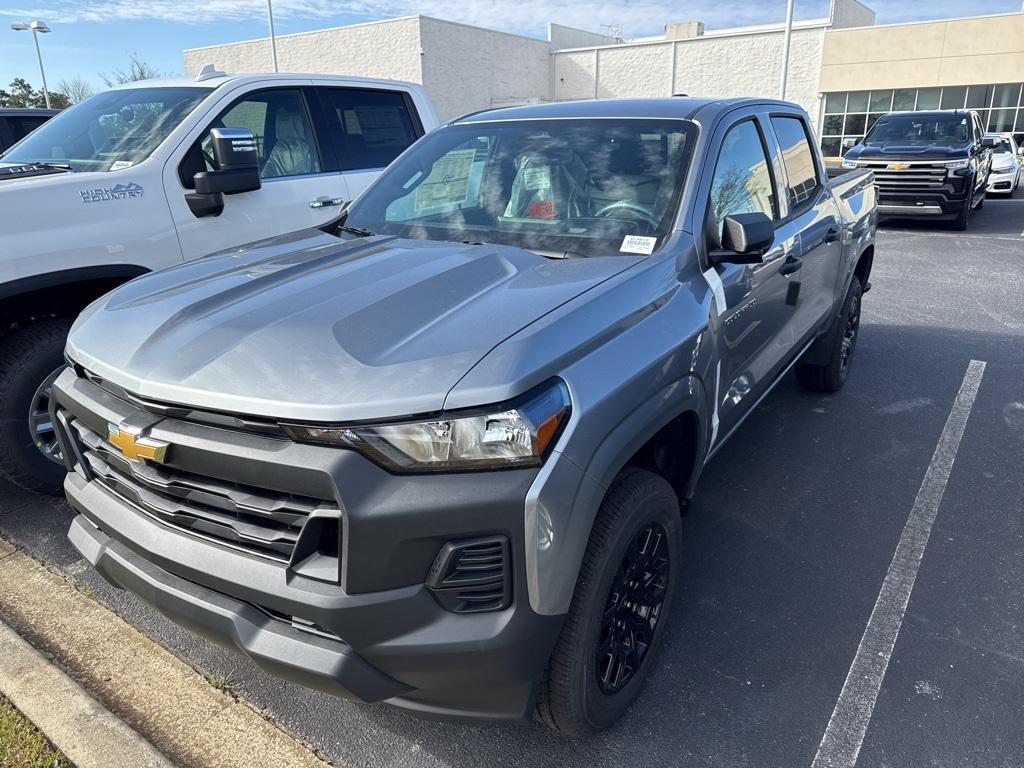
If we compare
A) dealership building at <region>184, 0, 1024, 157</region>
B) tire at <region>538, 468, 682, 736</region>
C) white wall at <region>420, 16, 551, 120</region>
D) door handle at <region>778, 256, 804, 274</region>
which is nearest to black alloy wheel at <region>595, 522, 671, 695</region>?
tire at <region>538, 468, 682, 736</region>

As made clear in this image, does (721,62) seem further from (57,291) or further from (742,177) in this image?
(57,291)

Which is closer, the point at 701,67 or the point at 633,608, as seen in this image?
the point at 633,608

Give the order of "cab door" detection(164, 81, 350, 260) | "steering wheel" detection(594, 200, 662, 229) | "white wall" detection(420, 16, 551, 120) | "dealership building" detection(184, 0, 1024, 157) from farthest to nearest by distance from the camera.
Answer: "white wall" detection(420, 16, 551, 120)
"dealership building" detection(184, 0, 1024, 157)
"cab door" detection(164, 81, 350, 260)
"steering wheel" detection(594, 200, 662, 229)

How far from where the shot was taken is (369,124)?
5.38 meters

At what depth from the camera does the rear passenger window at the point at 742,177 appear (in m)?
3.05

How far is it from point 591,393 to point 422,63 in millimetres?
38561

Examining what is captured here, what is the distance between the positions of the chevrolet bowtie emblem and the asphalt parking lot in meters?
1.02

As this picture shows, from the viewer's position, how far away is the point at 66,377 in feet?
8.21

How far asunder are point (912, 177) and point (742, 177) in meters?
11.1

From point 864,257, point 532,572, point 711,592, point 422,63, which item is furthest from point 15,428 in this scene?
point 422,63

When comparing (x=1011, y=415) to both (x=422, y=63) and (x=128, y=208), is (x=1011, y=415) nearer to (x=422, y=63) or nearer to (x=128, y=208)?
(x=128, y=208)

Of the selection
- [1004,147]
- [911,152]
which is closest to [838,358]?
[911,152]

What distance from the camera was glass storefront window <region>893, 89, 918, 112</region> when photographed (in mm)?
33219

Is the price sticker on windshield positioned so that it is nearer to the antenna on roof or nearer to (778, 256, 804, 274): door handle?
(778, 256, 804, 274): door handle
